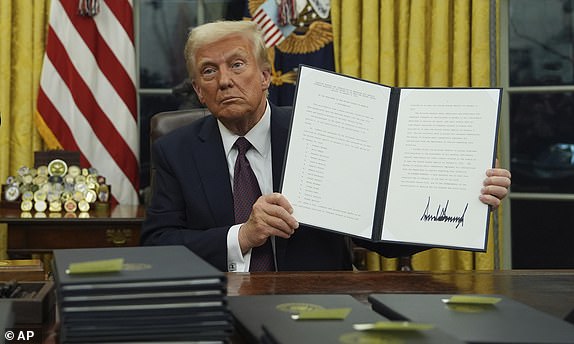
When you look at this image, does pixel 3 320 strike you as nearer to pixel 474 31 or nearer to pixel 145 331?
pixel 145 331

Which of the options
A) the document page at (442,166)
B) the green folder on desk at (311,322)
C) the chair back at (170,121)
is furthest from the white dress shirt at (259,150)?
the green folder on desk at (311,322)

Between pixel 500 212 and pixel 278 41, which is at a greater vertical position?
pixel 278 41

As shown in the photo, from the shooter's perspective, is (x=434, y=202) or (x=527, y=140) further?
(x=527, y=140)

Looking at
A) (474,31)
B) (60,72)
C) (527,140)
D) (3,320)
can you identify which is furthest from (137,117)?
(3,320)

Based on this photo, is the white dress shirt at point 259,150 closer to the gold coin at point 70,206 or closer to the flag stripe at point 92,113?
the gold coin at point 70,206

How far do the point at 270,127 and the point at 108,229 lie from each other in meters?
1.39

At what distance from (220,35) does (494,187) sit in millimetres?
924

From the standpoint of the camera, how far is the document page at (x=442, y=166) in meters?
2.02

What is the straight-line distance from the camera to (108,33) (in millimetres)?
4504

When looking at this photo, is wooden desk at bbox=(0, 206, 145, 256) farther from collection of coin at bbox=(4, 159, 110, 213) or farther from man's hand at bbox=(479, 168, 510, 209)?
man's hand at bbox=(479, 168, 510, 209)

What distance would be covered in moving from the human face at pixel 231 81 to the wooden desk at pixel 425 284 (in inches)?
26.1

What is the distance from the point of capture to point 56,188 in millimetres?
3900
